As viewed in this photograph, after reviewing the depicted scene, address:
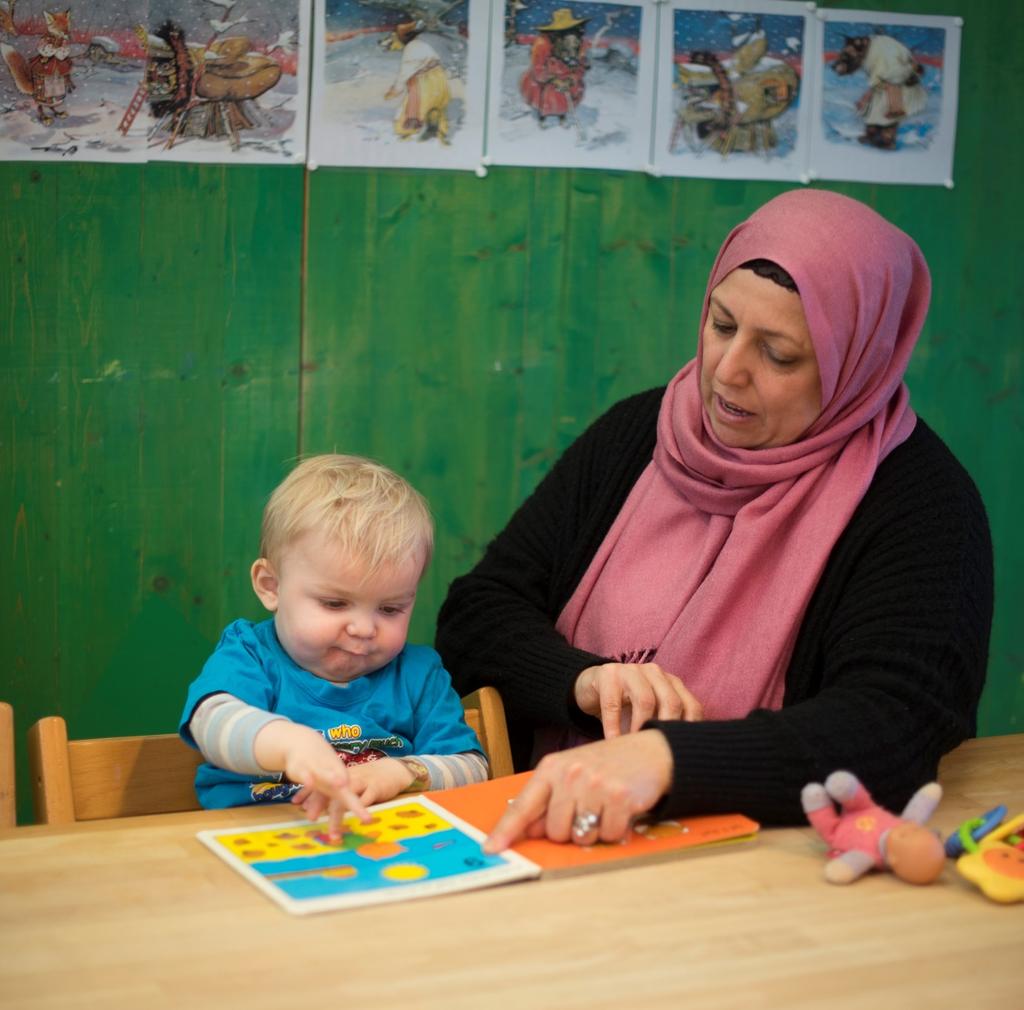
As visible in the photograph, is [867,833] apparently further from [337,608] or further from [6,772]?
[6,772]

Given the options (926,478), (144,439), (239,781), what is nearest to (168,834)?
(239,781)

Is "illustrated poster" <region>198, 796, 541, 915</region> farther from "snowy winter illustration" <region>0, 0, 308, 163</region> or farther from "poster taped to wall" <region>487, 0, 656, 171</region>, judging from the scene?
"poster taped to wall" <region>487, 0, 656, 171</region>

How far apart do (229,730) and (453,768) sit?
304 millimetres

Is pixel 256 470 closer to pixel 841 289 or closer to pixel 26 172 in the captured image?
pixel 26 172

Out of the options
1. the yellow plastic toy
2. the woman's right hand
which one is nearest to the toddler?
the woman's right hand

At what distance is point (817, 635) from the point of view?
199 cm

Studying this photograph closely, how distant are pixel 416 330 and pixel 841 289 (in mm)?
1469

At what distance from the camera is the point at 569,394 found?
344cm

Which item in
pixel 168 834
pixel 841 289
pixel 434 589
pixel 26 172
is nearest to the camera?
pixel 168 834

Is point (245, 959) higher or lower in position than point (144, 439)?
lower

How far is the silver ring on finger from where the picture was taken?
1.54m

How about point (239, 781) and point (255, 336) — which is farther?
point (255, 336)

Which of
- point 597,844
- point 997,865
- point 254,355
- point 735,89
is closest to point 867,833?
point 997,865

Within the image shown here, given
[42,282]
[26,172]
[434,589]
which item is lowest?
[434,589]
